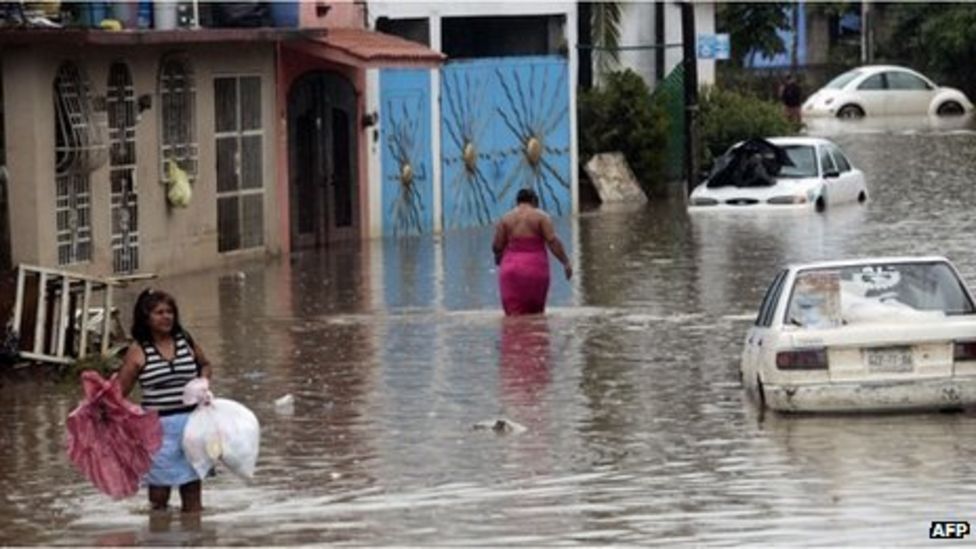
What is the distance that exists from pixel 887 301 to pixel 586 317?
773cm

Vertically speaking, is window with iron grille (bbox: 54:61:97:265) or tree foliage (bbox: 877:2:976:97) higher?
tree foliage (bbox: 877:2:976:97)

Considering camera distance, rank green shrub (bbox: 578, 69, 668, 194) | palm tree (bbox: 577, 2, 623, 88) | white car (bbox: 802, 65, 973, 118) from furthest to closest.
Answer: white car (bbox: 802, 65, 973, 118)
palm tree (bbox: 577, 2, 623, 88)
green shrub (bbox: 578, 69, 668, 194)

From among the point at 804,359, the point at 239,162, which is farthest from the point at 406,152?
the point at 804,359

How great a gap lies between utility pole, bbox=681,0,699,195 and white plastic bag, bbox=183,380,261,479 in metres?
29.6

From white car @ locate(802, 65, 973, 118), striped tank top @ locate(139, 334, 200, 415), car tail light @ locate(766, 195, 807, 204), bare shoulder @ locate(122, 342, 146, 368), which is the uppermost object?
white car @ locate(802, 65, 973, 118)

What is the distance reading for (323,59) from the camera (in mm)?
36219

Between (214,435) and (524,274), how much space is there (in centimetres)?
1162

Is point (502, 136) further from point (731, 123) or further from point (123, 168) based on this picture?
point (123, 168)

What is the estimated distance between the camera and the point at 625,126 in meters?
45.3

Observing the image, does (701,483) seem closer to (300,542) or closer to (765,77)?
(300,542)

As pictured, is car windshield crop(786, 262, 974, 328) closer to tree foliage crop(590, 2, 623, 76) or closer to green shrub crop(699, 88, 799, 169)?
green shrub crop(699, 88, 799, 169)

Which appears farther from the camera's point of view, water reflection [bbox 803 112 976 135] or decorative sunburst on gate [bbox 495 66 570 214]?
water reflection [bbox 803 112 976 135]

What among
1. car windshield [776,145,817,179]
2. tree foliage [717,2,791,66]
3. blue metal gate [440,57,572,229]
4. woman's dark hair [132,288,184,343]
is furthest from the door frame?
tree foliage [717,2,791,66]

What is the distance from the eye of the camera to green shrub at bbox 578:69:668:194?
147 feet
